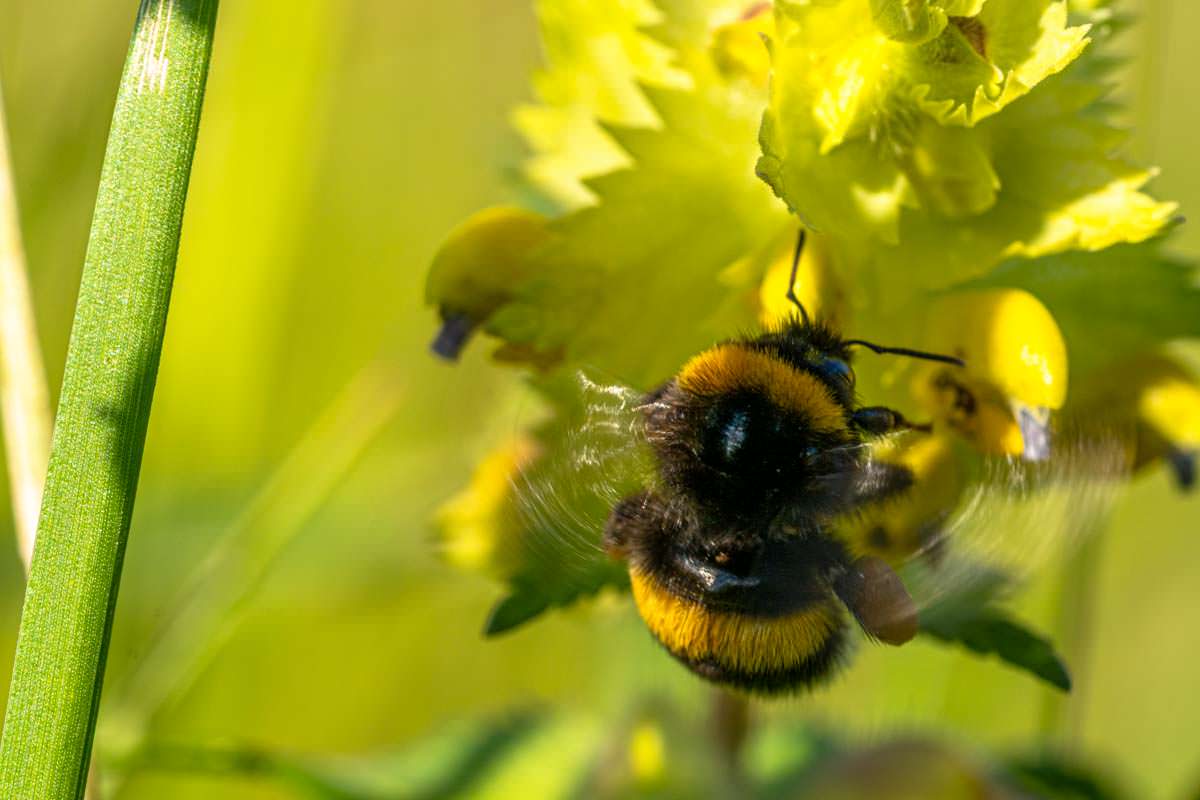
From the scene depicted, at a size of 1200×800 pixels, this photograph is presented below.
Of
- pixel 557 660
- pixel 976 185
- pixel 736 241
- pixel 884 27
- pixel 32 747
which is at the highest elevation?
pixel 884 27

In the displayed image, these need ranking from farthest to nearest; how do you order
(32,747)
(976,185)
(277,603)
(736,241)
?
(277,603)
(736,241)
(976,185)
(32,747)

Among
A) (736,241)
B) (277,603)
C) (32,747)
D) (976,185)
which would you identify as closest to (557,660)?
(277,603)

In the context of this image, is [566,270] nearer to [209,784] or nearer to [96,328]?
[96,328]

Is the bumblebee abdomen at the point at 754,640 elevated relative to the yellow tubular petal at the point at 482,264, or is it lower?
lower

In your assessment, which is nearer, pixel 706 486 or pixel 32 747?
pixel 32 747

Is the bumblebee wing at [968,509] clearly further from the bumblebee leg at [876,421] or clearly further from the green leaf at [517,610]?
the green leaf at [517,610]

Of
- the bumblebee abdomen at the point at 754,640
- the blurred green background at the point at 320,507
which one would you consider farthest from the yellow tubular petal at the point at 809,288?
the blurred green background at the point at 320,507
